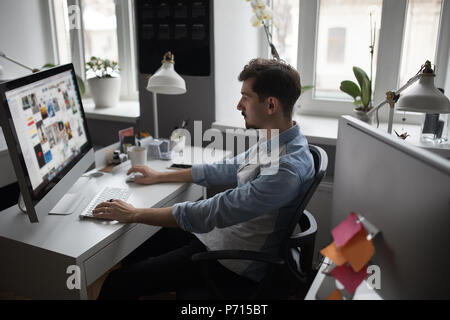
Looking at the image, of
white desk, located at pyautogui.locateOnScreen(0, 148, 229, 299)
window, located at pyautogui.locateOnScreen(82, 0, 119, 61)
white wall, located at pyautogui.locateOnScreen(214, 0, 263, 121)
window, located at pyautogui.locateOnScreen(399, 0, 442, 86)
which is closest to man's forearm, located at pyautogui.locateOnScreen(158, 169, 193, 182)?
white desk, located at pyautogui.locateOnScreen(0, 148, 229, 299)

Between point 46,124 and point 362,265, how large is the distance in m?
1.08

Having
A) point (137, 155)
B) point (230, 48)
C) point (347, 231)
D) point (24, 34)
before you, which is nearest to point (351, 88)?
point (230, 48)

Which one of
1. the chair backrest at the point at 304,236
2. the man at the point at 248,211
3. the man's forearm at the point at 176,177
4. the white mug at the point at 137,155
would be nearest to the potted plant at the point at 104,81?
the white mug at the point at 137,155

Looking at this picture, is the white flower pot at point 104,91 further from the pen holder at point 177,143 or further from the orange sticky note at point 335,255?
the orange sticky note at point 335,255

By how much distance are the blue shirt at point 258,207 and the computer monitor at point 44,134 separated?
1.40 feet

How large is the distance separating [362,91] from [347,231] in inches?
53.6

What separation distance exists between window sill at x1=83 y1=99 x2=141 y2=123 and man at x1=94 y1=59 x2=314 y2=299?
124cm

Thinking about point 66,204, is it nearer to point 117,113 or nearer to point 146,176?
point 146,176

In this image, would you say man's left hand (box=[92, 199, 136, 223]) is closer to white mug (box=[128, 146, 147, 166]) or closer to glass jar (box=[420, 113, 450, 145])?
white mug (box=[128, 146, 147, 166])

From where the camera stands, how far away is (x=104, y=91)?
2.76 metres

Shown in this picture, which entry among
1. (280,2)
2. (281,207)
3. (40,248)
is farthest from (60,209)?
(280,2)

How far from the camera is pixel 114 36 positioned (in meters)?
2.88

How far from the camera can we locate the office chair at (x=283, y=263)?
1173mm
